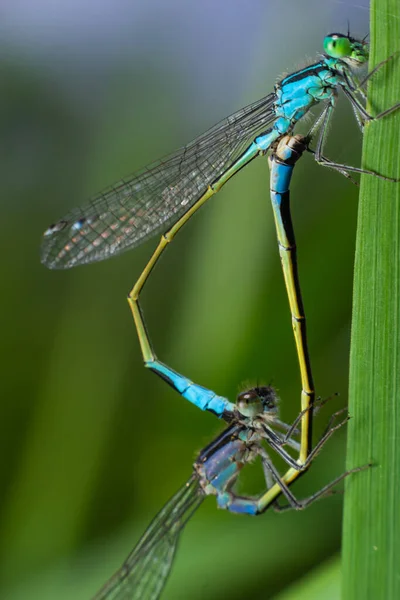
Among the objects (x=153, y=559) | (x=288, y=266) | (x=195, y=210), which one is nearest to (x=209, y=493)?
(x=153, y=559)

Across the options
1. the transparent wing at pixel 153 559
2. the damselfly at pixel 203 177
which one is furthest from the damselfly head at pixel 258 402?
the transparent wing at pixel 153 559

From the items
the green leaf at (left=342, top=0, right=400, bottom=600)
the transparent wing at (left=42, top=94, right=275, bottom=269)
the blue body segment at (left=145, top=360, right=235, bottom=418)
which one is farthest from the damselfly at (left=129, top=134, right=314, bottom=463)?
the green leaf at (left=342, top=0, right=400, bottom=600)

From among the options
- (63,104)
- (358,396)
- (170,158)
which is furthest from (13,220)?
(358,396)

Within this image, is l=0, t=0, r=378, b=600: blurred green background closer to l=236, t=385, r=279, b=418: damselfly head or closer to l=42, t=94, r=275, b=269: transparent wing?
l=236, t=385, r=279, b=418: damselfly head

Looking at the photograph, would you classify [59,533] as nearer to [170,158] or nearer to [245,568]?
[245,568]

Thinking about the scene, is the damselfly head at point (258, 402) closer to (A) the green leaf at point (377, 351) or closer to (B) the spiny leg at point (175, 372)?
(B) the spiny leg at point (175, 372)

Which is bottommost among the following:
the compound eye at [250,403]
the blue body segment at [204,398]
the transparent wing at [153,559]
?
the transparent wing at [153,559]
